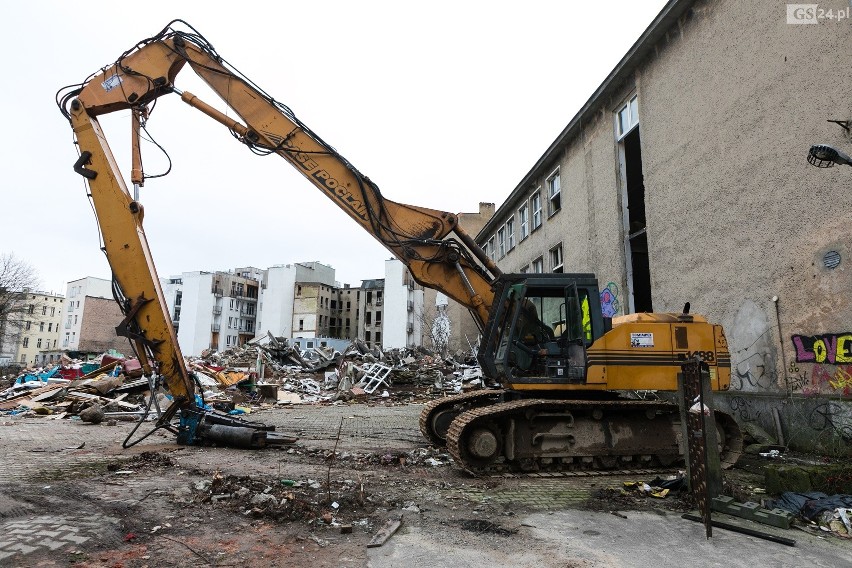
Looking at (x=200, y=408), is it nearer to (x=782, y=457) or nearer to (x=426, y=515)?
(x=426, y=515)

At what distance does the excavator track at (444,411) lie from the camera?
8.25 meters

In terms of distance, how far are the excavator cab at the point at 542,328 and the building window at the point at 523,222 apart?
15.8 m

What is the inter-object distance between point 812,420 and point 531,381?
16.8 ft

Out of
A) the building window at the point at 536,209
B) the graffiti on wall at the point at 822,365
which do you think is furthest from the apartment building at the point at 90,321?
the graffiti on wall at the point at 822,365

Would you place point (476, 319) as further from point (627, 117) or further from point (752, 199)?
point (627, 117)

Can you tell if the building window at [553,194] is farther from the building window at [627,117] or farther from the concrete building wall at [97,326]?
the concrete building wall at [97,326]

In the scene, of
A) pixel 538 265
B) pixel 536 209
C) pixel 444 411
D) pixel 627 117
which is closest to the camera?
pixel 444 411

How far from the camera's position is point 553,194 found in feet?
65.4

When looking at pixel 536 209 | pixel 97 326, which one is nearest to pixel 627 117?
pixel 536 209

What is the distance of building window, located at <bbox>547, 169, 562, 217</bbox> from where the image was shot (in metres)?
19.5

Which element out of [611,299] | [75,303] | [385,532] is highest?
[75,303]

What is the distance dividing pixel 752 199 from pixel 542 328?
5.76 m

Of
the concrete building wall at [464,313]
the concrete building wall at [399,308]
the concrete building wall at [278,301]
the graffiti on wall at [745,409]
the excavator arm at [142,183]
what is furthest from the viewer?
the concrete building wall at [278,301]

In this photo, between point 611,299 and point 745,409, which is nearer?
point 745,409
